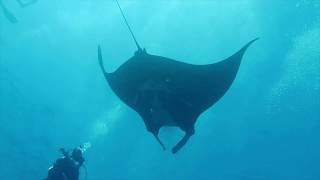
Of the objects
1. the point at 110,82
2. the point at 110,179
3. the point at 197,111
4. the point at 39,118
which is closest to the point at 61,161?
the point at 110,82

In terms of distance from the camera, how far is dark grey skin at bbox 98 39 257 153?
6.60 meters

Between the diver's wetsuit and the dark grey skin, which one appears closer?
the dark grey skin

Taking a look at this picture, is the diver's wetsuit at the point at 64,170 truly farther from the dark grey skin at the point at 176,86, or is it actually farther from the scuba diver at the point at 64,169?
the dark grey skin at the point at 176,86

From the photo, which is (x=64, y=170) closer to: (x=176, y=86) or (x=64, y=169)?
(x=64, y=169)

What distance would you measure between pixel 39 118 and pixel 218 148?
711 inches

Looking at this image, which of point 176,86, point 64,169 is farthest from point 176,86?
point 64,169

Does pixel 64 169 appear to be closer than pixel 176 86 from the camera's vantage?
No

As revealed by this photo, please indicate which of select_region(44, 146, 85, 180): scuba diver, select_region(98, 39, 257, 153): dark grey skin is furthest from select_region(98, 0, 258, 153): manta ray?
select_region(44, 146, 85, 180): scuba diver

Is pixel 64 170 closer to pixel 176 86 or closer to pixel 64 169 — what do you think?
pixel 64 169

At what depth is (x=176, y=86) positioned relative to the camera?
6.70 metres

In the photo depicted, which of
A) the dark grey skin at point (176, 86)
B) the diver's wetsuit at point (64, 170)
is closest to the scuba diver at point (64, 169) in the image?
the diver's wetsuit at point (64, 170)

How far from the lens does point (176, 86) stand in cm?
670

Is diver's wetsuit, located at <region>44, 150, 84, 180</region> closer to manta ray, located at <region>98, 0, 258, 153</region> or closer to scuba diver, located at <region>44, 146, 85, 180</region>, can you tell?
scuba diver, located at <region>44, 146, 85, 180</region>

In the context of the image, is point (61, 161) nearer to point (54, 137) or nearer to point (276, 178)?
point (54, 137)
